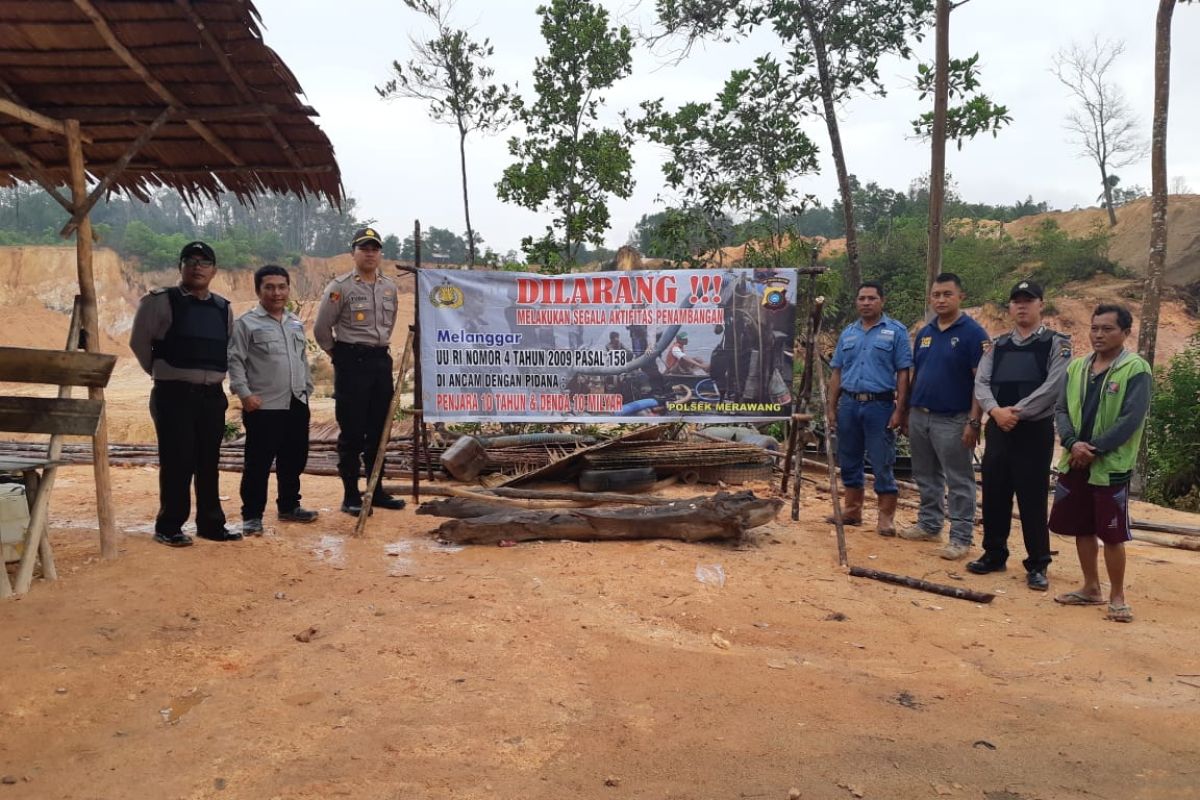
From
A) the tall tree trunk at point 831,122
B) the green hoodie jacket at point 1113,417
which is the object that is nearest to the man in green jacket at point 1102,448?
the green hoodie jacket at point 1113,417

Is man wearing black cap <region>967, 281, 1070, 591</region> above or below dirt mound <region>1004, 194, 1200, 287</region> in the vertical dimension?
below

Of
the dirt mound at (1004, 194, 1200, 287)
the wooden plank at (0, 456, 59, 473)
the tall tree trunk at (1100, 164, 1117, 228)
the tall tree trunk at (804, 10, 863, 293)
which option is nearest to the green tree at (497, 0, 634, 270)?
the tall tree trunk at (804, 10, 863, 293)

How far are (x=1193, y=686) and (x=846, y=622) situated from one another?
1.42m

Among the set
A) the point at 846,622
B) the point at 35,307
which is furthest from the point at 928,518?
the point at 35,307

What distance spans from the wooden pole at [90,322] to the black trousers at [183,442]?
11.2 inches

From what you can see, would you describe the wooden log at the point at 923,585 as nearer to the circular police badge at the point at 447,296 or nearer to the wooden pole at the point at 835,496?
the wooden pole at the point at 835,496

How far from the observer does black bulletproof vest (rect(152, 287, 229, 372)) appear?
4309 millimetres

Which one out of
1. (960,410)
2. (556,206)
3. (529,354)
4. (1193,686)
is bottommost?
(1193,686)

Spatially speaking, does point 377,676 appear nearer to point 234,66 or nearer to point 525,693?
point 525,693

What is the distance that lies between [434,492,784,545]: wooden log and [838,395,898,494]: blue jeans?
44.7 inches

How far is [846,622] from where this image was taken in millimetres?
3814

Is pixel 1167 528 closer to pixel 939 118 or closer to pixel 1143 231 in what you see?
pixel 939 118

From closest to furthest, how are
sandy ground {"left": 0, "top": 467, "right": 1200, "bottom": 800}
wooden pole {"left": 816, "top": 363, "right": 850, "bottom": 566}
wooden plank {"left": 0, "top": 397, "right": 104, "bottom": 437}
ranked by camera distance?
sandy ground {"left": 0, "top": 467, "right": 1200, "bottom": 800} < wooden plank {"left": 0, "top": 397, "right": 104, "bottom": 437} < wooden pole {"left": 816, "top": 363, "right": 850, "bottom": 566}

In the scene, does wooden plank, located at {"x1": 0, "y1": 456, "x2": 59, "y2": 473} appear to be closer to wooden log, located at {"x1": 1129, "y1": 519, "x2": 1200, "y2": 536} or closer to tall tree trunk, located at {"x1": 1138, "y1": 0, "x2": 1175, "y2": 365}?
wooden log, located at {"x1": 1129, "y1": 519, "x2": 1200, "y2": 536}
